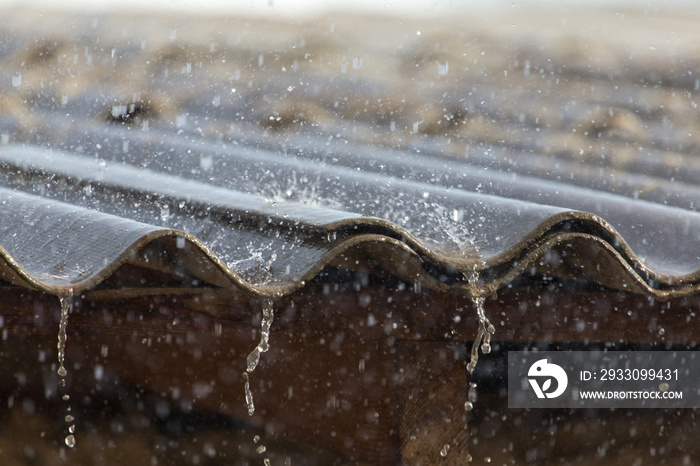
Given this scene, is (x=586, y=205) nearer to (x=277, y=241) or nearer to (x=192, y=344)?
(x=277, y=241)

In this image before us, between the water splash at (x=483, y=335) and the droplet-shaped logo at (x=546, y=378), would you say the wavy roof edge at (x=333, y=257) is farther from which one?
the droplet-shaped logo at (x=546, y=378)

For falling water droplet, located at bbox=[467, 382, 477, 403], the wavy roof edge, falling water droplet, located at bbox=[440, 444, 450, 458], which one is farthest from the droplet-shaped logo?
the wavy roof edge

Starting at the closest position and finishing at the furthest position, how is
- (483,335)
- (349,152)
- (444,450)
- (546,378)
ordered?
1. (483,335)
2. (444,450)
3. (546,378)
4. (349,152)

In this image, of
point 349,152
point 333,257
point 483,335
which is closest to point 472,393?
point 483,335

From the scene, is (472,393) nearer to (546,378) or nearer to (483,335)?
(546,378)

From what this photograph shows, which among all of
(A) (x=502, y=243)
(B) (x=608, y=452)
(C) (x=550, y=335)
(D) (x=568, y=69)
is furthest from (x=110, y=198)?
(D) (x=568, y=69)

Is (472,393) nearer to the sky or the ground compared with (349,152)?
nearer to the ground

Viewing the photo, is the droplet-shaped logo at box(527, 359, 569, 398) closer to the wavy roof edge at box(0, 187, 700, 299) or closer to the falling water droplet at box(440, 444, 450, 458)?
the falling water droplet at box(440, 444, 450, 458)

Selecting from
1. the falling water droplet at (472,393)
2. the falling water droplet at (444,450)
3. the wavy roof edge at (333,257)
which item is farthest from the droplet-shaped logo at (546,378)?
the wavy roof edge at (333,257)
